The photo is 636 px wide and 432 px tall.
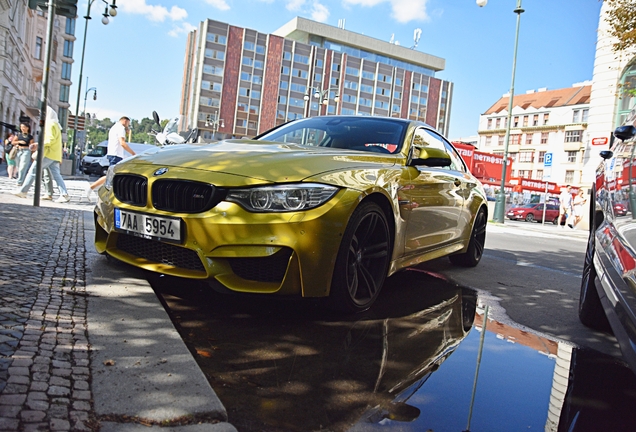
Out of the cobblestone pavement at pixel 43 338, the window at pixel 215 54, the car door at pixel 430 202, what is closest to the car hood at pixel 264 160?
the car door at pixel 430 202

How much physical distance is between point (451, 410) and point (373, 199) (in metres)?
1.65

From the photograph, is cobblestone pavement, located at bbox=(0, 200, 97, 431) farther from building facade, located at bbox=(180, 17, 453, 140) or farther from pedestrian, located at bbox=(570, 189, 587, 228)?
building facade, located at bbox=(180, 17, 453, 140)

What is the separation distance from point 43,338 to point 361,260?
1.94m

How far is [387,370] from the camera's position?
285 cm

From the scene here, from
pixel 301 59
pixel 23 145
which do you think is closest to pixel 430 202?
pixel 23 145

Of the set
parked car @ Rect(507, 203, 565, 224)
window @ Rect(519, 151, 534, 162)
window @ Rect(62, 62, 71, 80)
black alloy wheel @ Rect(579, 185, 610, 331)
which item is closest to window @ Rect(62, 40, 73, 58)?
window @ Rect(62, 62, 71, 80)

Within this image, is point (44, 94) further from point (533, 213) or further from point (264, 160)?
point (533, 213)

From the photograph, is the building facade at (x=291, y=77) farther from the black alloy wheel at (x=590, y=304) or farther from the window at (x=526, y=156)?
the black alloy wheel at (x=590, y=304)

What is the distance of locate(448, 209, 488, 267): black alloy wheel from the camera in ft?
21.3

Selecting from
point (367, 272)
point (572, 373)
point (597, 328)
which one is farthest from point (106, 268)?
point (597, 328)

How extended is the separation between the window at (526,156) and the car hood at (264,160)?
282 feet

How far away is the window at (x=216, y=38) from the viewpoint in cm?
8288

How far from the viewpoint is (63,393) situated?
202 centimetres

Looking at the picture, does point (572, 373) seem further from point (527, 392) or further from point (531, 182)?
point (531, 182)
